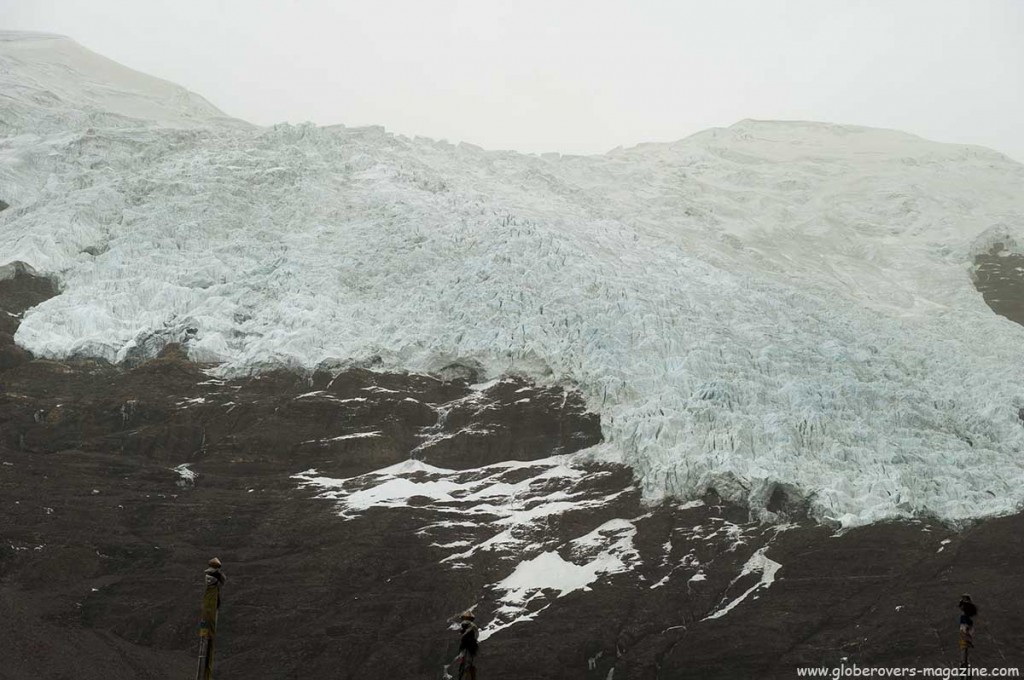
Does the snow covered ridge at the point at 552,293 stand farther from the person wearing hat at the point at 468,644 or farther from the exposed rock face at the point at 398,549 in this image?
the person wearing hat at the point at 468,644

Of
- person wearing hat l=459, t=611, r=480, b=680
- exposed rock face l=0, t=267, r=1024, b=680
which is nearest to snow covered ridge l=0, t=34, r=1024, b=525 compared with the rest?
exposed rock face l=0, t=267, r=1024, b=680

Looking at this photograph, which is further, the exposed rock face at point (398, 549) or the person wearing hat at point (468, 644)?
the exposed rock face at point (398, 549)

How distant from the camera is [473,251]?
212 feet

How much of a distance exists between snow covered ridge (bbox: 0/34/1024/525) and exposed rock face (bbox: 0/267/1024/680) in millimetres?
2145

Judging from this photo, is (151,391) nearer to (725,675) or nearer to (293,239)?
(293,239)

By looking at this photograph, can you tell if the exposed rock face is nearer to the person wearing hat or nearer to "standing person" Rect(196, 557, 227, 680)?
the person wearing hat

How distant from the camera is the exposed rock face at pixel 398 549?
4222 centimetres

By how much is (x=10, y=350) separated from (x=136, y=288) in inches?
303

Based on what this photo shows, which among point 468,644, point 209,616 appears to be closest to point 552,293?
point 468,644

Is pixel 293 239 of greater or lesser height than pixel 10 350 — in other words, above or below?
above

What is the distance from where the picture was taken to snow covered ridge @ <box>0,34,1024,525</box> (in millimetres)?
51906

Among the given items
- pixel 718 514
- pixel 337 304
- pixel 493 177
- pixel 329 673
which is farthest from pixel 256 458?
pixel 493 177

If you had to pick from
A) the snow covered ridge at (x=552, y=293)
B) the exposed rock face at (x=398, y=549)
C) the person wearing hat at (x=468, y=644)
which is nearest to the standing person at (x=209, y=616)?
the person wearing hat at (x=468, y=644)

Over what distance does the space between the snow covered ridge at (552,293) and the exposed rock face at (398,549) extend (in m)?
2.15
